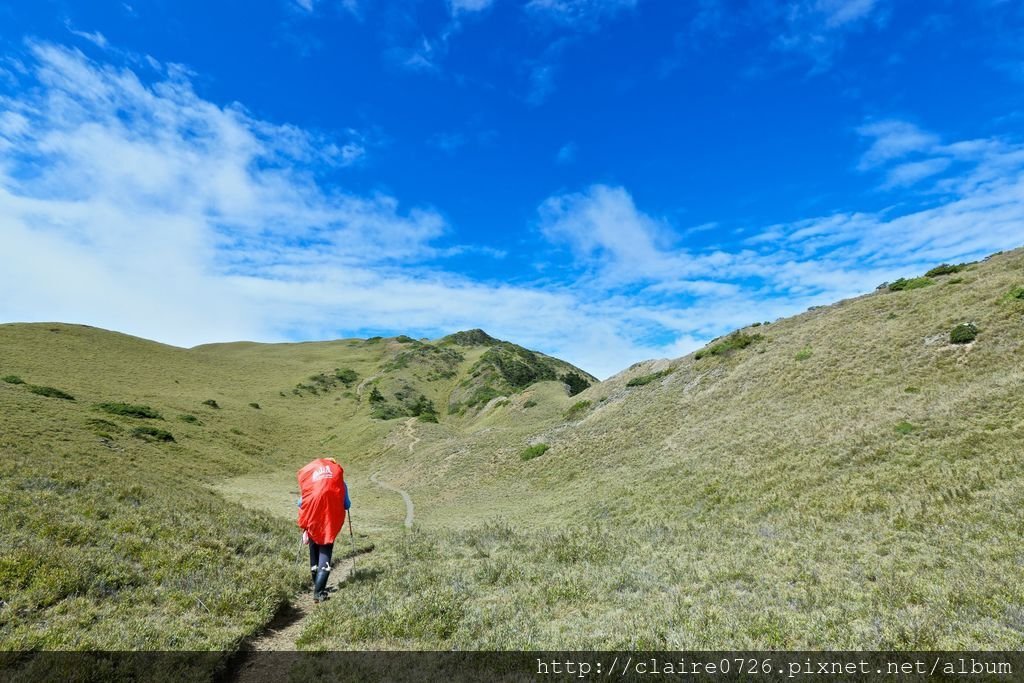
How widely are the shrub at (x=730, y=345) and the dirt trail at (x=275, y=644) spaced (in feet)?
128

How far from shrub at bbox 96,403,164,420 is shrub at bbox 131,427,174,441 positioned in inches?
238

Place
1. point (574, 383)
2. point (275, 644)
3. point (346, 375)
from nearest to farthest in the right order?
1. point (275, 644)
2. point (574, 383)
3. point (346, 375)

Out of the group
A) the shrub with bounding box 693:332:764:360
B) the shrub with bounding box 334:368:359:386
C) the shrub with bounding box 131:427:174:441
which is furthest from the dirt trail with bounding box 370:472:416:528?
the shrub with bounding box 334:368:359:386

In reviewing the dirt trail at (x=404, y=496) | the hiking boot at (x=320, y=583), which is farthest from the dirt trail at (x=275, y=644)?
the dirt trail at (x=404, y=496)

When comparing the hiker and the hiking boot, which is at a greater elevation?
the hiker

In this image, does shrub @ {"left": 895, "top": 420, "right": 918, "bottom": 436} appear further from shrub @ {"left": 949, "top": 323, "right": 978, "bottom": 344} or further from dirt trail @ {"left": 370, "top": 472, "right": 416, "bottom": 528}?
dirt trail @ {"left": 370, "top": 472, "right": 416, "bottom": 528}

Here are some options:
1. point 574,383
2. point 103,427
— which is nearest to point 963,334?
point 103,427

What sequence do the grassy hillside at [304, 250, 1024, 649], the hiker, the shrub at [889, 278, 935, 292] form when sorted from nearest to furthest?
the grassy hillside at [304, 250, 1024, 649] → the hiker → the shrub at [889, 278, 935, 292]

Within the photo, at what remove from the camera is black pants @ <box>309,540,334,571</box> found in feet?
34.9

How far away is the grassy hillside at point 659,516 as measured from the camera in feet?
25.5

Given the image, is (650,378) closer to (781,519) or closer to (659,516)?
(659,516)

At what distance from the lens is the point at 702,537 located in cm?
1388

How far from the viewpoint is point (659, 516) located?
58.5 ft

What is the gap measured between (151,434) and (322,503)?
39.2 meters
